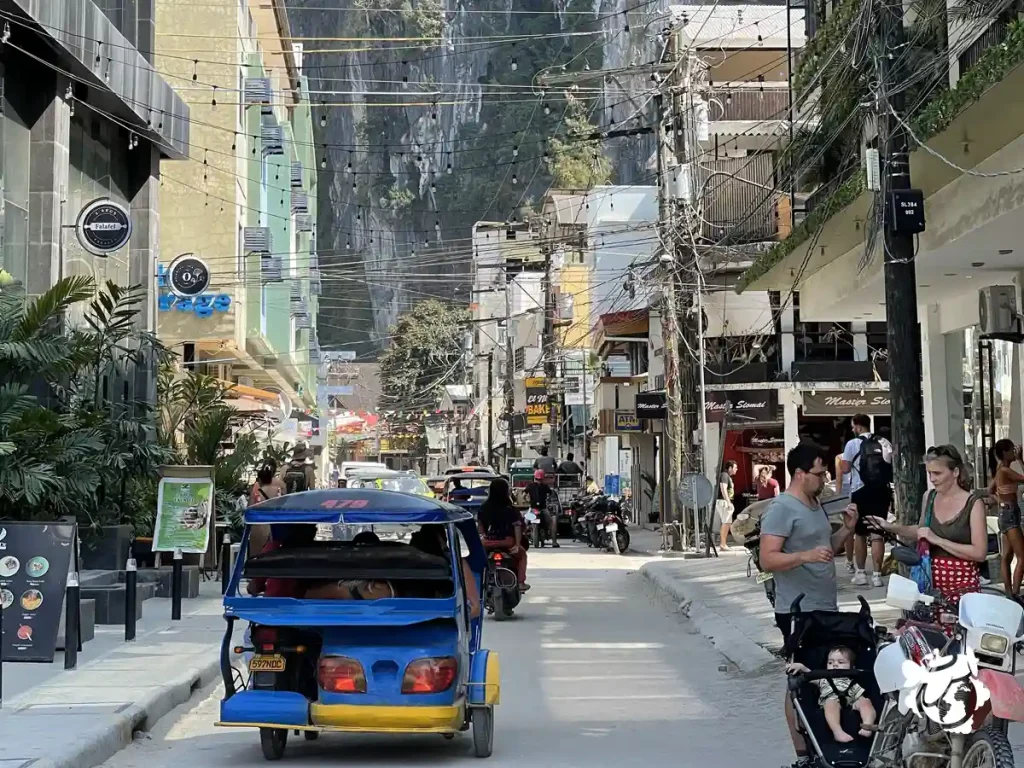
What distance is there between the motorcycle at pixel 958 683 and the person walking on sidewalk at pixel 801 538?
1.03 m

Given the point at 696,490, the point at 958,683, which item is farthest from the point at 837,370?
the point at 958,683

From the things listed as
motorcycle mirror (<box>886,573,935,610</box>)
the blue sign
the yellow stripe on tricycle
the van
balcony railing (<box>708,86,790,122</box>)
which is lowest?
the yellow stripe on tricycle

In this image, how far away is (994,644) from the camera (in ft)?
20.3

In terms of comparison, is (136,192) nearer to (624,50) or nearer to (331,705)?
(331,705)

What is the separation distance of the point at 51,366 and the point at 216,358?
84.7 ft

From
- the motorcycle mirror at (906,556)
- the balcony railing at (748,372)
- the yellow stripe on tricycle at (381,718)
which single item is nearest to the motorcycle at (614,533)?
the balcony railing at (748,372)

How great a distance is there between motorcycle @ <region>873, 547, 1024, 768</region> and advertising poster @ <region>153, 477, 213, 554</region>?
12694mm

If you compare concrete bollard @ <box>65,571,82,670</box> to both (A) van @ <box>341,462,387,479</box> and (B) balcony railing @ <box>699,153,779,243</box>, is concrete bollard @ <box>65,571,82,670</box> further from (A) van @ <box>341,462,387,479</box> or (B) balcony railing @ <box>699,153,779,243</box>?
(B) balcony railing @ <box>699,153,779,243</box>

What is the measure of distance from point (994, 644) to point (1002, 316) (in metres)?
13.7

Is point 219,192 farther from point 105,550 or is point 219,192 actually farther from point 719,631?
point 719,631

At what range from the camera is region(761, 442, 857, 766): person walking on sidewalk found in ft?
26.3

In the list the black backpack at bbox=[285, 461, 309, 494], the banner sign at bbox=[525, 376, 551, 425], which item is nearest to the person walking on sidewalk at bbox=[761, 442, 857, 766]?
the black backpack at bbox=[285, 461, 309, 494]

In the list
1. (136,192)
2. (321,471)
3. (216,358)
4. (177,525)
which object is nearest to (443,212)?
(321,471)

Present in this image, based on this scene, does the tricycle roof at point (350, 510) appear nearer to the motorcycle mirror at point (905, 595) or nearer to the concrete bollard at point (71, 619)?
the motorcycle mirror at point (905, 595)
